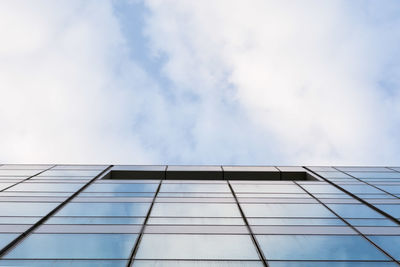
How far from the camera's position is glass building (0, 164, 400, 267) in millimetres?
7961

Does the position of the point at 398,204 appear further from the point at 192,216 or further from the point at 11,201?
the point at 11,201

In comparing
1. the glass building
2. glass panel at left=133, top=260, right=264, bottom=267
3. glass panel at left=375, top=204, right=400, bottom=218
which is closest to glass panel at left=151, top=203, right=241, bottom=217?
the glass building

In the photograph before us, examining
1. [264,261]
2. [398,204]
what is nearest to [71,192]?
[264,261]

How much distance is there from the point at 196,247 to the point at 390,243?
190 inches

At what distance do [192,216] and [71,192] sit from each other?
5.38 meters

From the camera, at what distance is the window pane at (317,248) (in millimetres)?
8047

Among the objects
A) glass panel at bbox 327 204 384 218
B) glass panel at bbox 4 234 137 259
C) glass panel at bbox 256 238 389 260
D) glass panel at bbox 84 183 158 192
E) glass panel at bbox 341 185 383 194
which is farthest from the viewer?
glass panel at bbox 341 185 383 194

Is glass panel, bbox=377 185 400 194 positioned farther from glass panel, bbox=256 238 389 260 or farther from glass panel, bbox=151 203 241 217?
glass panel, bbox=151 203 241 217

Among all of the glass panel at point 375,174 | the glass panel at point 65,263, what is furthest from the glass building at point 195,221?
the glass panel at point 375,174

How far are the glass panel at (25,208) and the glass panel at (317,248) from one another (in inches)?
265

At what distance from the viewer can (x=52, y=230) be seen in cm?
949

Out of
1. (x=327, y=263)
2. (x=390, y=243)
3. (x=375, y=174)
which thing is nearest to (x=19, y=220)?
→ (x=327, y=263)

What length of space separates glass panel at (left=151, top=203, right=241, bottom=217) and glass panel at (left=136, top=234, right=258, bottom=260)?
1.80 metres

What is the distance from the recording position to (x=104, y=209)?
11.4m
